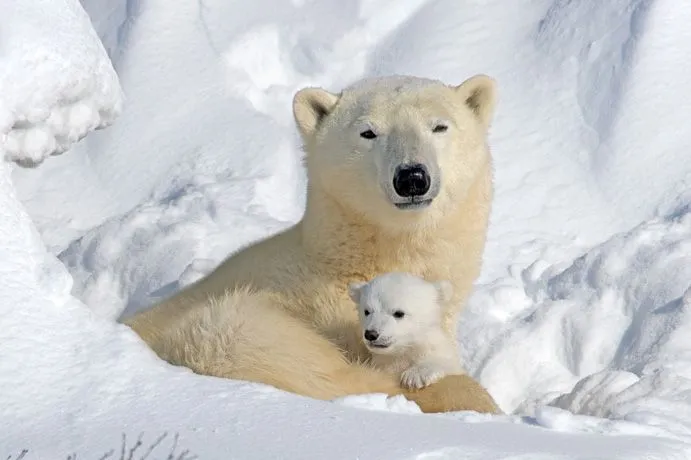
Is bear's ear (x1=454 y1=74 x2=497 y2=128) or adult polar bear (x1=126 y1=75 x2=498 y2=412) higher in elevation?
bear's ear (x1=454 y1=74 x2=497 y2=128)

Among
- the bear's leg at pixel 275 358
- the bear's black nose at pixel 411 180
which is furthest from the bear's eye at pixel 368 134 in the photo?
the bear's leg at pixel 275 358

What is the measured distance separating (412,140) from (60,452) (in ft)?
6.83

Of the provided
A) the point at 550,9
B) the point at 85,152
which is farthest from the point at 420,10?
the point at 85,152

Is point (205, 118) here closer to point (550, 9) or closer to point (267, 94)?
point (267, 94)

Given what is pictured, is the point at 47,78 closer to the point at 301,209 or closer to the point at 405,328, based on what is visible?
the point at 405,328

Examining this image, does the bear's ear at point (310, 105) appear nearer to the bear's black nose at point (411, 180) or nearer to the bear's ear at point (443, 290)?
the bear's black nose at point (411, 180)

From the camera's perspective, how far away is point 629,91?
24.4ft

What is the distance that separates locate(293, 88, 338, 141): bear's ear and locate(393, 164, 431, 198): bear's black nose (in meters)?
0.60

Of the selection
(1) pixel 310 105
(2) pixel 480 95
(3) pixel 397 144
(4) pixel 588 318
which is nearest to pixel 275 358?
(3) pixel 397 144

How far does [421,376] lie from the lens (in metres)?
4.56

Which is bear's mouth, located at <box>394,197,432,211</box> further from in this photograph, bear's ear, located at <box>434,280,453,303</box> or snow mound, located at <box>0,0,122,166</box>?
snow mound, located at <box>0,0,122,166</box>

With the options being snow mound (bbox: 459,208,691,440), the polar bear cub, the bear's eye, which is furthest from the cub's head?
snow mound (bbox: 459,208,691,440)

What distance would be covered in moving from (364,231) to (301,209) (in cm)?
234

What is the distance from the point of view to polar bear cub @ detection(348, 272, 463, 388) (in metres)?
4.61
